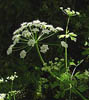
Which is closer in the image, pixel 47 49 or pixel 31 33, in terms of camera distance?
pixel 31 33

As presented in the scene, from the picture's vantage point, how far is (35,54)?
15.4 feet

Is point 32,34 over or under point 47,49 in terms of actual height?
over

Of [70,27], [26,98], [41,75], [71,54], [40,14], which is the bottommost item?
[26,98]

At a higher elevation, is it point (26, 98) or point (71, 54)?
point (71, 54)

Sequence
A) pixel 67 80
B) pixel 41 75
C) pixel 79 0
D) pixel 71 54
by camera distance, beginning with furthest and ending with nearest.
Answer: pixel 79 0, pixel 71 54, pixel 41 75, pixel 67 80

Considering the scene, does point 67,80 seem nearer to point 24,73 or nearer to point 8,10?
point 24,73

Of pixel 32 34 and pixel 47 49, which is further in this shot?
pixel 47 49

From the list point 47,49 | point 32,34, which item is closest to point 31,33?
point 32,34

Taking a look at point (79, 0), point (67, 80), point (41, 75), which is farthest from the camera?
point (79, 0)

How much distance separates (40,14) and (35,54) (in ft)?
2.59

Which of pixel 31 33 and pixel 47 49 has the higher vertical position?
pixel 31 33

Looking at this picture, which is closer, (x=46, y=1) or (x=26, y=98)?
(x=26, y=98)

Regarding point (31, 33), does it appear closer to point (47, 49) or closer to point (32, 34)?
point (32, 34)

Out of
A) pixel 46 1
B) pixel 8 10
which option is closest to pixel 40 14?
pixel 46 1
